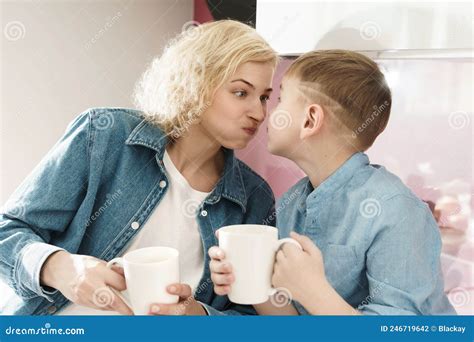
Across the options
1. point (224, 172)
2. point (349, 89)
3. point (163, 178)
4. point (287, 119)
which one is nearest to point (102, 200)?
point (163, 178)

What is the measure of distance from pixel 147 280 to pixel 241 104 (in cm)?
33

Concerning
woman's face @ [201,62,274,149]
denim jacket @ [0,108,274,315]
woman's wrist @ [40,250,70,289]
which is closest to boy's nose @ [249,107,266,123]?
woman's face @ [201,62,274,149]

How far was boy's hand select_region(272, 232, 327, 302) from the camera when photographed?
51 cm

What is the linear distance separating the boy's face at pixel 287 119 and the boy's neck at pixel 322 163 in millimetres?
29

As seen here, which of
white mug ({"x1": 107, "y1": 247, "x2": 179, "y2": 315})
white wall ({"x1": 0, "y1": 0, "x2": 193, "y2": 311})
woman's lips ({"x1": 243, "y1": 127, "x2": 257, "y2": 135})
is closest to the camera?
white mug ({"x1": 107, "y1": 247, "x2": 179, "y2": 315})

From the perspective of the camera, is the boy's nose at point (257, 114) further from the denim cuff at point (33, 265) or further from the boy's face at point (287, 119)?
the denim cuff at point (33, 265)

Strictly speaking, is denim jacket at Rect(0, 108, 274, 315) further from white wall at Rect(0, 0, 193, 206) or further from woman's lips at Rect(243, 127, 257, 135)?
white wall at Rect(0, 0, 193, 206)

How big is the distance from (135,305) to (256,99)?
359 mm

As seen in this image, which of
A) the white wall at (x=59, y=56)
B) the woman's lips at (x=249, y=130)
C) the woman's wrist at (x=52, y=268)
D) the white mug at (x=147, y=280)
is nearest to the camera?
the white mug at (x=147, y=280)

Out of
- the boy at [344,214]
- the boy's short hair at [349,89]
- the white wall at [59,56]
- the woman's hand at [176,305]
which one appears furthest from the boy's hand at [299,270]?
the white wall at [59,56]

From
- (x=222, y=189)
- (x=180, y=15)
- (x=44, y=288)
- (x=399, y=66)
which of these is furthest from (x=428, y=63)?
(x=44, y=288)

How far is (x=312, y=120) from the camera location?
0.67m

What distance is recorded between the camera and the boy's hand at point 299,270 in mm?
508

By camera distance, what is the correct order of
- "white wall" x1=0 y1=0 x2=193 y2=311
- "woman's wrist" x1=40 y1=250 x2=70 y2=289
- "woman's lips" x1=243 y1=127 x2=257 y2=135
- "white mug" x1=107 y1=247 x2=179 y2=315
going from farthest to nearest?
"white wall" x1=0 y1=0 x2=193 y2=311, "woman's lips" x1=243 y1=127 x2=257 y2=135, "woman's wrist" x1=40 y1=250 x2=70 y2=289, "white mug" x1=107 y1=247 x2=179 y2=315
